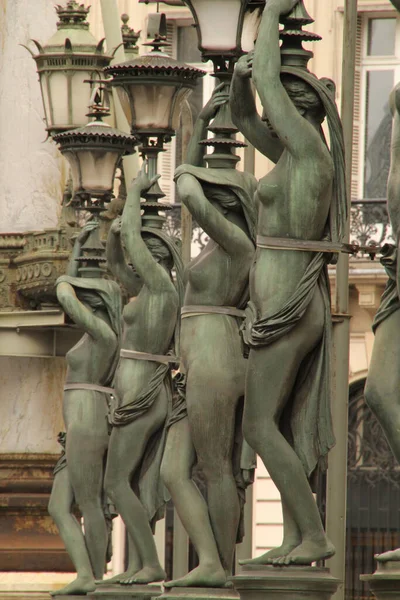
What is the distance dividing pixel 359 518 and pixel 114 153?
11.0 m

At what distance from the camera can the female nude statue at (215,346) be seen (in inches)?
491

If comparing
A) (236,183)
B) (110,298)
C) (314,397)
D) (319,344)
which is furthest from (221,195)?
(110,298)

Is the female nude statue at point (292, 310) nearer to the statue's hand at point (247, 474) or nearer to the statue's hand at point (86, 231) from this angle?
the statue's hand at point (247, 474)

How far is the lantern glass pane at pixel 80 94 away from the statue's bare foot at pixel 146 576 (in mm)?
4771

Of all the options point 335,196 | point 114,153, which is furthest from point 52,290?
point 335,196

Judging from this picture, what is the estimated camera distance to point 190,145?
13.4 meters

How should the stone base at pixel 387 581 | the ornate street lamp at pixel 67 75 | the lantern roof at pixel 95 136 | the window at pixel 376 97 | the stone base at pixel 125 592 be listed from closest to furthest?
the stone base at pixel 387 581 < the stone base at pixel 125 592 < the lantern roof at pixel 95 136 < the ornate street lamp at pixel 67 75 < the window at pixel 376 97

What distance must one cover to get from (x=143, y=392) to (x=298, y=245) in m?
3.41

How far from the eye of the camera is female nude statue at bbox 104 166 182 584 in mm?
14305

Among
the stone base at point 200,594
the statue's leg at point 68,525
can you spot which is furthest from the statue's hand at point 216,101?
the statue's leg at point 68,525

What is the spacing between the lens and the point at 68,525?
1664 cm

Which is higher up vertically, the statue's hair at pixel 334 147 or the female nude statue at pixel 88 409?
the statue's hair at pixel 334 147

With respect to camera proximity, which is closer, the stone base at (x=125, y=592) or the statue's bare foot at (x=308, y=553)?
the statue's bare foot at (x=308, y=553)

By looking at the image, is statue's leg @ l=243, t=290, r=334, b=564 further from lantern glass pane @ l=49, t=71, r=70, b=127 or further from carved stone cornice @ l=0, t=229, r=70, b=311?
carved stone cornice @ l=0, t=229, r=70, b=311
